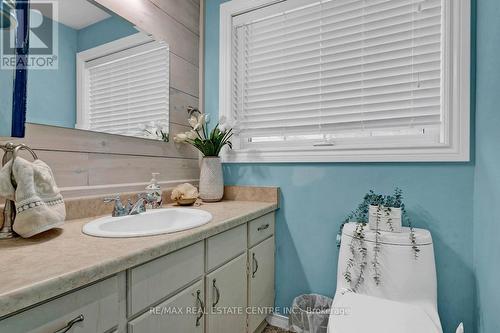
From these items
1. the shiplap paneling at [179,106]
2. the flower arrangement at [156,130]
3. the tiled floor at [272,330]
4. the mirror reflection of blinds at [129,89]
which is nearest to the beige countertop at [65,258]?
the mirror reflection of blinds at [129,89]

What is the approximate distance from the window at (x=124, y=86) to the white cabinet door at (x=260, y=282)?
0.95 metres

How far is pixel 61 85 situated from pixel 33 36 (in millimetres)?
183

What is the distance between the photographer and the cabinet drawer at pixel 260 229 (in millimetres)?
1367

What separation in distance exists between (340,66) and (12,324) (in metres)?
1.68

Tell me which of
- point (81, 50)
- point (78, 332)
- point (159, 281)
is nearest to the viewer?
point (78, 332)

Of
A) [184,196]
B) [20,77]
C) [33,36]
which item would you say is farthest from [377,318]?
[33,36]

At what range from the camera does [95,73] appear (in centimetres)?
118

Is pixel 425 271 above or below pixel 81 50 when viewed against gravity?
below

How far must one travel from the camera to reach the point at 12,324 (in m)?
0.47

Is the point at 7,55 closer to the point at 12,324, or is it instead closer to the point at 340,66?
the point at 12,324

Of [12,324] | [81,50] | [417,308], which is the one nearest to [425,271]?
[417,308]

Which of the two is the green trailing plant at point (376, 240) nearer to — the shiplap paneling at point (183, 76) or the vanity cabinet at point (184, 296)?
the vanity cabinet at point (184, 296)

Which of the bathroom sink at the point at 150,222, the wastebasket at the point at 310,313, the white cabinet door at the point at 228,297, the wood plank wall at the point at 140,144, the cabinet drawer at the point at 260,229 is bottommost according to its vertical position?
the wastebasket at the point at 310,313

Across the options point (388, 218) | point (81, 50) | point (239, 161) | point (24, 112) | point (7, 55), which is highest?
point (81, 50)
